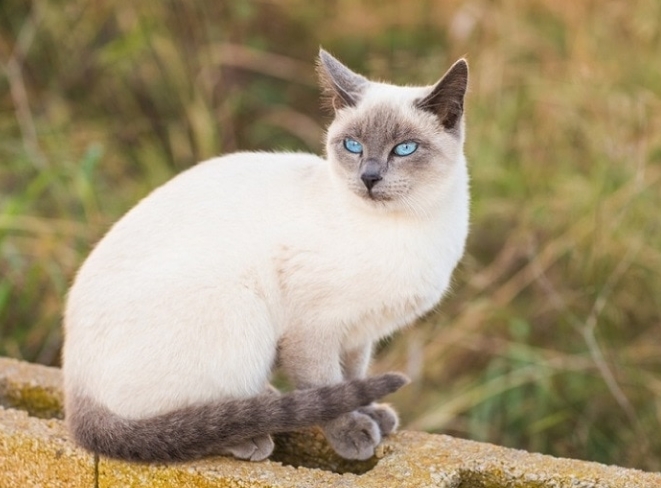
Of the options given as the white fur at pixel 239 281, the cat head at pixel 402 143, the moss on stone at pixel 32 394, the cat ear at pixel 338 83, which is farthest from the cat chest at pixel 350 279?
the moss on stone at pixel 32 394

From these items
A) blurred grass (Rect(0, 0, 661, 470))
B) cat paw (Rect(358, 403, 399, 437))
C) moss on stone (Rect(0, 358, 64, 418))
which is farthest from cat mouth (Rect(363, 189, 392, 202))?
blurred grass (Rect(0, 0, 661, 470))

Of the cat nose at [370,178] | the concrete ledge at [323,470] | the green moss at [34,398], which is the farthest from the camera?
the green moss at [34,398]

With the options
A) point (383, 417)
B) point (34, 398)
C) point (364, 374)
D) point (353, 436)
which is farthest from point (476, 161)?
point (34, 398)

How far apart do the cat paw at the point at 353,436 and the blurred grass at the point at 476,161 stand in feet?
3.06

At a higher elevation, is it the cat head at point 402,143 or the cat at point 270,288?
the cat head at point 402,143

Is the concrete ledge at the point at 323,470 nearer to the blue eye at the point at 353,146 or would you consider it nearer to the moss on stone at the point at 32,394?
the moss on stone at the point at 32,394

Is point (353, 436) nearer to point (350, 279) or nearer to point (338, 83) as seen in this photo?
point (350, 279)

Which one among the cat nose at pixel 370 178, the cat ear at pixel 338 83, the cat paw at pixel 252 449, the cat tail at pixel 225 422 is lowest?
the cat paw at pixel 252 449

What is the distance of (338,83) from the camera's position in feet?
6.44

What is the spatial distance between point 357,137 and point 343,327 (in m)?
0.41

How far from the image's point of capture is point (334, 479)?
1.69 m

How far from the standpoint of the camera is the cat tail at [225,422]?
5.58 ft

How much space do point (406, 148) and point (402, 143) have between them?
0.01 meters

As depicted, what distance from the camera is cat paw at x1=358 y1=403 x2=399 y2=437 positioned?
1948 mm
